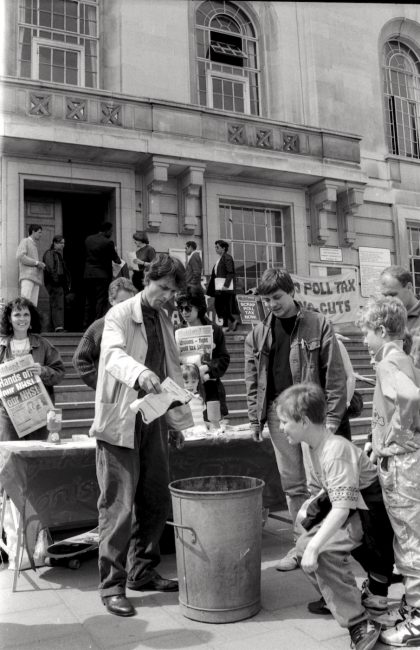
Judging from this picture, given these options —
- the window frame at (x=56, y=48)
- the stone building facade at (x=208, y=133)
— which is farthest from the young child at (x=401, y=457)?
the window frame at (x=56, y=48)

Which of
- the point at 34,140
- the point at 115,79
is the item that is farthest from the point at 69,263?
the point at 115,79

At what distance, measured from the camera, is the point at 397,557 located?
128 inches

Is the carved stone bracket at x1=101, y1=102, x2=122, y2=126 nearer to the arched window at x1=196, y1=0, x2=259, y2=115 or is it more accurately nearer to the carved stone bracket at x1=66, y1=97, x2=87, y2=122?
the carved stone bracket at x1=66, y1=97, x2=87, y2=122

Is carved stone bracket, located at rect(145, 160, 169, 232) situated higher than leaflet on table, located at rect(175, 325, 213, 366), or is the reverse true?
carved stone bracket, located at rect(145, 160, 169, 232)

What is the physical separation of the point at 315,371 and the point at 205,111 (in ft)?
37.2

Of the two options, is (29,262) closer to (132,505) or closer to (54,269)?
(54,269)

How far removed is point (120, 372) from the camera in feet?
11.8

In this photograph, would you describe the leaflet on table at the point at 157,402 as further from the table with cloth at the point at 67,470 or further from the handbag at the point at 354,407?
the handbag at the point at 354,407

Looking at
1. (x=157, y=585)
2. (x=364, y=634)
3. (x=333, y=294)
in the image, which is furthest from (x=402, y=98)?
(x=364, y=634)

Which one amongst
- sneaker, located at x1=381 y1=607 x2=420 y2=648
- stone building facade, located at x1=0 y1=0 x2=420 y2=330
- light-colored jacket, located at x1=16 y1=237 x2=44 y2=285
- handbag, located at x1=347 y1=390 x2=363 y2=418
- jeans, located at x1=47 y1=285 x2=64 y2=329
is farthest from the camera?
stone building facade, located at x1=0 y1=0 x2=420 y2=330

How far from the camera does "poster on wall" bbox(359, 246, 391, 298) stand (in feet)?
53.1

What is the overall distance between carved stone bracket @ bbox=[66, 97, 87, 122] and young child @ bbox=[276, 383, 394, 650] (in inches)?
433

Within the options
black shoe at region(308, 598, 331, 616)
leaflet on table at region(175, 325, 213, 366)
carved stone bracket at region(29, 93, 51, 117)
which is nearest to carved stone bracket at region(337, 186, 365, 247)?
carved stone bracket at region(29, 93, 51, 117)

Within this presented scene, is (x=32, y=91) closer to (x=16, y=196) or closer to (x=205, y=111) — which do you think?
(x=16, y=196)
